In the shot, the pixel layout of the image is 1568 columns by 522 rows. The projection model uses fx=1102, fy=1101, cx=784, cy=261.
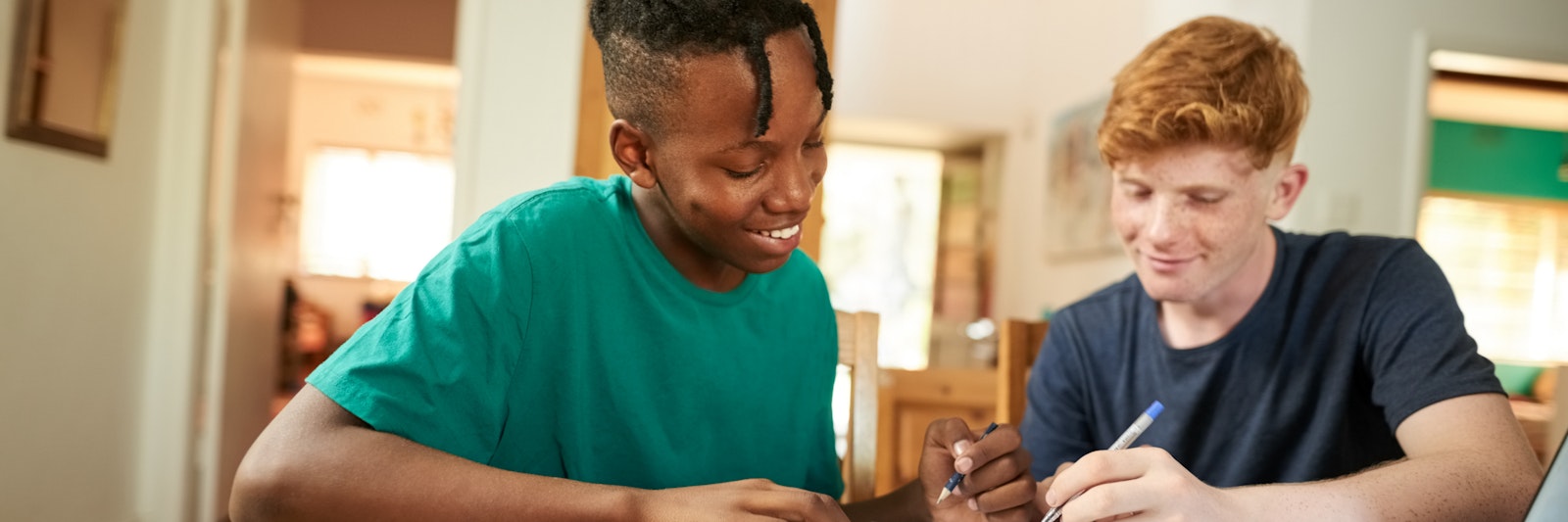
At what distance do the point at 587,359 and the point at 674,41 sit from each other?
0.99 feet

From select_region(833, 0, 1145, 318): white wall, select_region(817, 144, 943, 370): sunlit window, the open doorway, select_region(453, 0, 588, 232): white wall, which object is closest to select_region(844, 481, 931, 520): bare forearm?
select_region(453, 0, 588, 232): white wall

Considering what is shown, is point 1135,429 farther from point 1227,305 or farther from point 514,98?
point 514,98

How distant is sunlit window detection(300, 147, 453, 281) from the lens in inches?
356

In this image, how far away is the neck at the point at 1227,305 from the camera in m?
1.34

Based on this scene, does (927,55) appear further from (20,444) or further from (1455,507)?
(1455,507)

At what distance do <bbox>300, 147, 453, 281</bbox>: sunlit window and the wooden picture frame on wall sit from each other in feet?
19.3

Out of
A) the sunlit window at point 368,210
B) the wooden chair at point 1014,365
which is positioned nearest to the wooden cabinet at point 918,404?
the wooden chair at point 1014,365

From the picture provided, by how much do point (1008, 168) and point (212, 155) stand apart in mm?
3641

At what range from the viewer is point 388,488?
0.74 meters

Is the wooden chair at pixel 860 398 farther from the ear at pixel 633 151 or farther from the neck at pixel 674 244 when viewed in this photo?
the ear at pixel 633 151

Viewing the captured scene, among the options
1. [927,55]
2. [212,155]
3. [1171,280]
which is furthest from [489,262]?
[927,55]

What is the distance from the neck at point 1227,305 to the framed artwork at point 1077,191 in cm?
280

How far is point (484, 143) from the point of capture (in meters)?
3.15

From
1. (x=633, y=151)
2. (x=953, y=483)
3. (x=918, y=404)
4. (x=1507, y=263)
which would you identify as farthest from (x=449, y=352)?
(x=1507, y=263)
